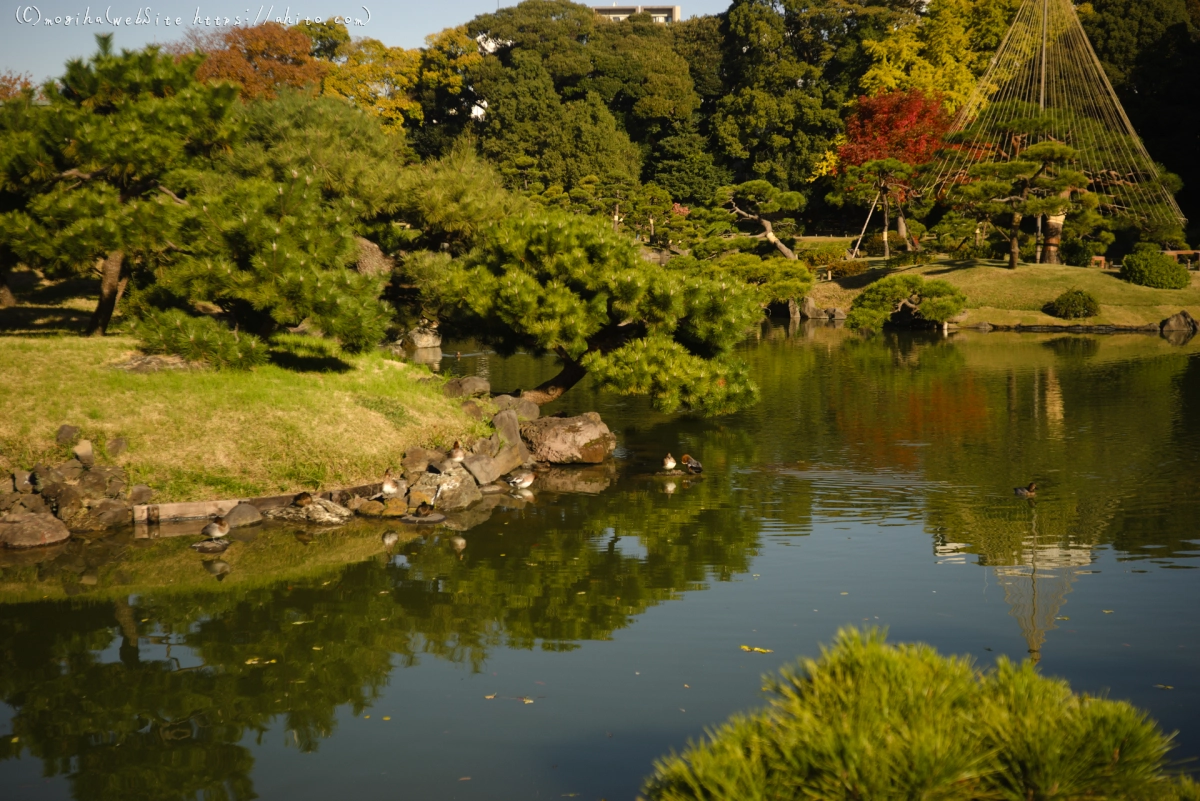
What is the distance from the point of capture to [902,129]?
164 ft

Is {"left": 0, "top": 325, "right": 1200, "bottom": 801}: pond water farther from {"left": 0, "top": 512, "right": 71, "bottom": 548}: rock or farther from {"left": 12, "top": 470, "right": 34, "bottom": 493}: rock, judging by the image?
{"left": 12, "top": 470, "right": 34, "bottom": 493}: rock

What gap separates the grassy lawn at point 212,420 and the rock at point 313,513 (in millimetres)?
483

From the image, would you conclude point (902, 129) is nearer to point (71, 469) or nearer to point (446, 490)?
point (446, 490)

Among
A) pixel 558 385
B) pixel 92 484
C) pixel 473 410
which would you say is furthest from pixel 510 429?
pixel 92 484

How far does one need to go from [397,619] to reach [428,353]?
2499 centimetres

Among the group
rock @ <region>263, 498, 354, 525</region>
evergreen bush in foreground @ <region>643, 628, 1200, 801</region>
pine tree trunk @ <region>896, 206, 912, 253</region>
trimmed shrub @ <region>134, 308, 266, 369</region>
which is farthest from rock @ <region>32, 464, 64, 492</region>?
pine tree trunk @ <region>896, 206, 912, 253</region>

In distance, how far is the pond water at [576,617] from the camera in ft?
22.9

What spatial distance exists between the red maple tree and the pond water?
1384 inches

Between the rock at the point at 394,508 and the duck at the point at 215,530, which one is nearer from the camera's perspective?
the duck at the point at 215,530

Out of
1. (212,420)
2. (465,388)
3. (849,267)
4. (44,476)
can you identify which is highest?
(849,267)

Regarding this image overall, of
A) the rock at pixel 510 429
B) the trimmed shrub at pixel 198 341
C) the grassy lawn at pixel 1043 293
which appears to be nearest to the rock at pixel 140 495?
the trimmed shrub at pixel 198 341

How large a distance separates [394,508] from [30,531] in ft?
14.4

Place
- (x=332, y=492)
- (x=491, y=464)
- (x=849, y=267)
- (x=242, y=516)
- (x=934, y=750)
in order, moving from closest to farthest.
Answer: (x=934, y=750), (x=242, y=516), (x=332, y=492), (x=491, y=464), (x=849, y=267)

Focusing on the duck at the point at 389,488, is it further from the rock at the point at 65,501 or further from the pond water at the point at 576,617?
the rock at the point at 65,501
